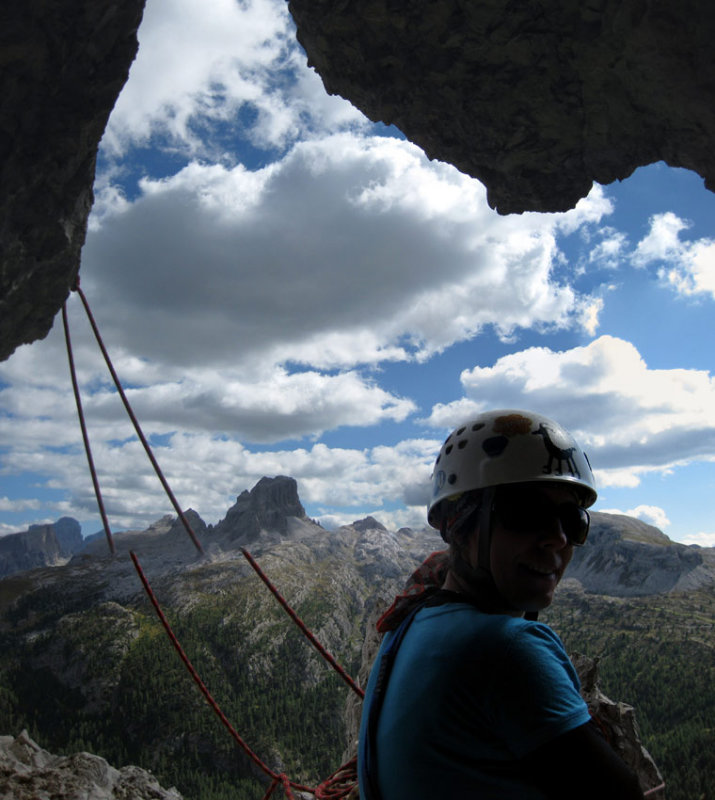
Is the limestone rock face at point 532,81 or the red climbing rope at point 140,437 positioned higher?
the limestone rock face at point 532,81

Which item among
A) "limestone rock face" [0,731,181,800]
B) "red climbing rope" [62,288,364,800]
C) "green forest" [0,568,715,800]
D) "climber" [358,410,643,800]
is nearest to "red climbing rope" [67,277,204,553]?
"red climbing rope" [62,288,364,800]

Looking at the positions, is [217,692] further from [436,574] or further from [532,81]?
[436,574]

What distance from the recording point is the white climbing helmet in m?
3.15

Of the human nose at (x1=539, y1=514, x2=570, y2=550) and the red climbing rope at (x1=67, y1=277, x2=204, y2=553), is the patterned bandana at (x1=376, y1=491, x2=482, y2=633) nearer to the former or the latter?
the human nose at (x1=539, y1=514, x2=570, y2=550)

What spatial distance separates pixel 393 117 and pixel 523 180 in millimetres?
7676

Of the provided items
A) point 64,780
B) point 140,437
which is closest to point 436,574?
point 140,437

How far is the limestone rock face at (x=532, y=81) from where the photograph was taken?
1984 centimetres

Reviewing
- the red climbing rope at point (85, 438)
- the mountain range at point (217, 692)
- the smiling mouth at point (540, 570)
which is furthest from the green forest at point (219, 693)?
the smiling mouth at point (540, 570)

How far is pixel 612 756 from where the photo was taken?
189 cm

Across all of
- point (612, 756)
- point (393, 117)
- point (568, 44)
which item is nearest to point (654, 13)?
point (568, 44)

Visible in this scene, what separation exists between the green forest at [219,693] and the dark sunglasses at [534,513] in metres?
134

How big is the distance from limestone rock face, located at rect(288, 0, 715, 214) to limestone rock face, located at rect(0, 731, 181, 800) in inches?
1147

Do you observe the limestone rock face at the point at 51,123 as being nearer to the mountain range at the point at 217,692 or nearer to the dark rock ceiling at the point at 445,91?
the dark rock ceiling at the point at 445,91

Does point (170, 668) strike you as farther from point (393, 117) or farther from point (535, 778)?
point (535, 778)
